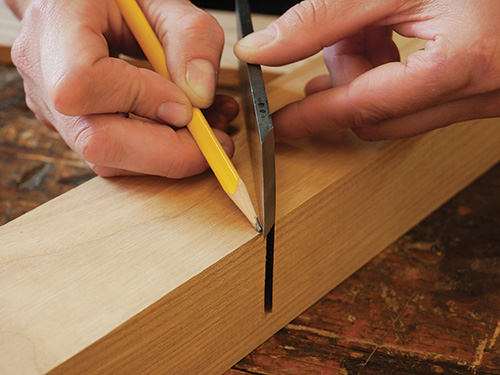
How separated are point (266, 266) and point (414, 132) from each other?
0.36 meters

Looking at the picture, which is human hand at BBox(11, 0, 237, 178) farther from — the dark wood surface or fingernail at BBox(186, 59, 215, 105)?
the dark wood surface

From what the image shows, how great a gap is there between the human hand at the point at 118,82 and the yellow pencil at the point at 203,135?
0.02 meters

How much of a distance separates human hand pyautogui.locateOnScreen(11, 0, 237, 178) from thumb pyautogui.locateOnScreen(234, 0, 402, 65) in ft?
0.29

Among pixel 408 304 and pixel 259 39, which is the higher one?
pixel 259 39

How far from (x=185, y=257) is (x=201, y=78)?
306 mm

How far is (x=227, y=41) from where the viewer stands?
155 cm

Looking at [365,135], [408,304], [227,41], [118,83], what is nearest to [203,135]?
[118,83]

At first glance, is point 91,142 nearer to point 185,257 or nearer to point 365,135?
point 185,257

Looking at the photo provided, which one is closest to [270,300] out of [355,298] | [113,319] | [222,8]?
[355,298]

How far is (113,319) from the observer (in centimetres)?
68

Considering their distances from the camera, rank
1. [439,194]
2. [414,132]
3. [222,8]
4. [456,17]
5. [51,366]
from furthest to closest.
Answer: [222,8] < [439,194] < [414,132] < [456,17] < [51,366]

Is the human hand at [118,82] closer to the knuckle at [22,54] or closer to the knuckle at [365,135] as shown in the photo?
the knuckle at [22,54]

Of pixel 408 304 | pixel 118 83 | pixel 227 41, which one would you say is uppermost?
pixel 118 83

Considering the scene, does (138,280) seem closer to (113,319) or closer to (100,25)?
(113,319)
